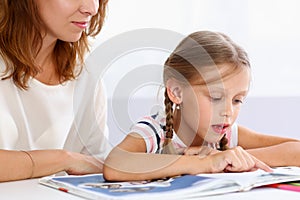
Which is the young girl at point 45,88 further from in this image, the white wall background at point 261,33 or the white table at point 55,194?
the white wall background at point 261,33

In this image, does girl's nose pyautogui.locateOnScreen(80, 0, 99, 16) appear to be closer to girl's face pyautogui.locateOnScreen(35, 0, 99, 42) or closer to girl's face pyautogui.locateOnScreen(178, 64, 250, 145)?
girl's face pyautogui.locateOnScreen(35, 0, 99, 42)

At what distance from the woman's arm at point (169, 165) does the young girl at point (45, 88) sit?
156mm

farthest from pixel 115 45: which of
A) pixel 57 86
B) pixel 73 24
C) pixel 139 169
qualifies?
pixel 139 169

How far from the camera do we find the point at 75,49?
5.09 feet

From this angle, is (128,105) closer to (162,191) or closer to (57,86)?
(57,86)

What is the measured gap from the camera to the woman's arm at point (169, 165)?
1078 mm

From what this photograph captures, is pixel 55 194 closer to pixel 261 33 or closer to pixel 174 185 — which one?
pixel 174 185

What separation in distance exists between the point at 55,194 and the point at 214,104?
44 centimetres

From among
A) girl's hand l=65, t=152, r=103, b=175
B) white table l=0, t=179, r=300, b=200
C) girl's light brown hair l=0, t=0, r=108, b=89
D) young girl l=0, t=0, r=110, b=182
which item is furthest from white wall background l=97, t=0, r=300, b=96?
white table l=0, t=179, r=300, b=200

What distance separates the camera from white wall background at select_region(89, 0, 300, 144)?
7.83 feet

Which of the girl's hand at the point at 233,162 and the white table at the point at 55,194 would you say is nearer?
the white table at the point at 55,194

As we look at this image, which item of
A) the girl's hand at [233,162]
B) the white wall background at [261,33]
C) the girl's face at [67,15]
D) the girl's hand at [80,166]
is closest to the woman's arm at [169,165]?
the girl's hand at [233,162]

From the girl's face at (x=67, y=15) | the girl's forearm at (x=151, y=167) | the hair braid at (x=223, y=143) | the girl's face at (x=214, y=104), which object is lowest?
the hair braid at (x=223, y=143)

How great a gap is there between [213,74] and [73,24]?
1.12 ft
